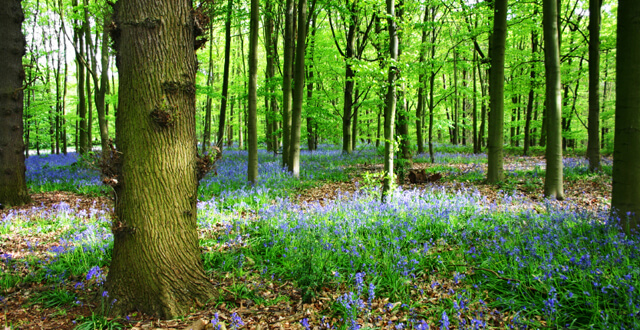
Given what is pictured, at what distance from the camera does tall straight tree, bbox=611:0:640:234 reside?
3912 millimetres

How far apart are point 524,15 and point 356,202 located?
527 inches

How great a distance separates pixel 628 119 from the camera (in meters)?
3.98

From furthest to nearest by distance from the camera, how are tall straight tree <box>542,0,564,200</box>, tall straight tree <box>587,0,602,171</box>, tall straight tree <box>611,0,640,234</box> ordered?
1. tall straight tree <box>587,0,602,171</box>
2. tall straight tree <box>542,0,564,200</box>
3. tall straight tree <box>611,0,640,234</box>

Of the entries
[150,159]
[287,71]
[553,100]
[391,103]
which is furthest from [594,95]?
[150,159]

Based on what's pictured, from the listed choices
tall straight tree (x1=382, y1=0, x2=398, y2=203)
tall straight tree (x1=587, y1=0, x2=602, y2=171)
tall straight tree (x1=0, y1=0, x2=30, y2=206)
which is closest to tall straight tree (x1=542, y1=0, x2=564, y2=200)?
tall straight tree (x1=382, y1=0, x2=398, y2=203)

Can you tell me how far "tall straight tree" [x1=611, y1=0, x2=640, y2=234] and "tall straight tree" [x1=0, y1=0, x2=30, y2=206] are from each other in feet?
35.6

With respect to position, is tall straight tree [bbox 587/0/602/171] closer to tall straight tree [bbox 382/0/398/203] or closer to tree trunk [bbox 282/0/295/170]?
tall straight tree [bbox 382/0/398/203]

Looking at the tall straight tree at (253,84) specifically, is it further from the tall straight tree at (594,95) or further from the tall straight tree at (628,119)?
the tall straight tree at (594,95)

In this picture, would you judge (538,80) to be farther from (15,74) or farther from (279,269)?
(15,74)

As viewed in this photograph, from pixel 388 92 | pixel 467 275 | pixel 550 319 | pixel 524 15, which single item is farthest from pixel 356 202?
pixel 524 15

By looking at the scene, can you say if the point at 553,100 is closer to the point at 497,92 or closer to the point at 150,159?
the point at 497,92

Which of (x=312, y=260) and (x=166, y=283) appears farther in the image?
(x=312, y=260)

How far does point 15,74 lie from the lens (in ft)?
22.5

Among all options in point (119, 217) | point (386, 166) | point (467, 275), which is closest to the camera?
point (119, 217)
